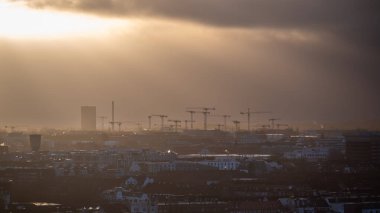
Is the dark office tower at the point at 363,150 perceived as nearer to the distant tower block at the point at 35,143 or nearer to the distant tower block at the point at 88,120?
the distant tower block at the point at 35,143

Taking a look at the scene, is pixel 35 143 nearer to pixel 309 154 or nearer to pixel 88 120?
pixel 309 154

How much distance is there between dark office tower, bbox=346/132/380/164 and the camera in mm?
56281

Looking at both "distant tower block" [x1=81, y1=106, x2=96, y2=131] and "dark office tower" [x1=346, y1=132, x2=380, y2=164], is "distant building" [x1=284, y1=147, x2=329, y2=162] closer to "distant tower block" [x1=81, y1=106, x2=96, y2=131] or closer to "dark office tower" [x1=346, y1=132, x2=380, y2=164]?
"dark office tower" [x1=346, y1=132, x2=380, y2=164]

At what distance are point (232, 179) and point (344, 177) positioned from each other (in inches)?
139

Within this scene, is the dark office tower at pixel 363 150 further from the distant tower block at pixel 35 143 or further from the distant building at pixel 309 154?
the distant tower block at pixel 35 143

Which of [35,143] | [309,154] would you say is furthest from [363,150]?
[35,143]

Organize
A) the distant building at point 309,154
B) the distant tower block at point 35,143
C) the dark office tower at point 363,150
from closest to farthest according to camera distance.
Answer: the dark office tower at point 363,150 < the distant building at point 309,154 < the distant tower block at point 35,143

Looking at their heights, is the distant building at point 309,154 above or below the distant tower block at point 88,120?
below

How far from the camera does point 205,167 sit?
169ft

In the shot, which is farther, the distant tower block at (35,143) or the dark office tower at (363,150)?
the distant tower block at (35,143)

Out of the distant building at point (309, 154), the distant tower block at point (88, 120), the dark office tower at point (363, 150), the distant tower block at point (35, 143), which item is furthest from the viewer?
the distant tower block at point (88, 120)

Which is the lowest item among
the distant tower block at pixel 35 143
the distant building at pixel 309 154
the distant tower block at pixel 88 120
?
the distant building at pixel 309 154

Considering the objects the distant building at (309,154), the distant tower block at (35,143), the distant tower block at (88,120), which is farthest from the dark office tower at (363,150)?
the distant tower block at (88,120)

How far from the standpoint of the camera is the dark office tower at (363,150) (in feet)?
185
